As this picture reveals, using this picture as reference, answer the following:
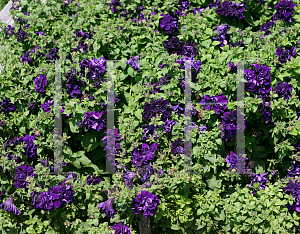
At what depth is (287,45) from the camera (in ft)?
11.5

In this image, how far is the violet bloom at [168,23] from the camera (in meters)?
3.67

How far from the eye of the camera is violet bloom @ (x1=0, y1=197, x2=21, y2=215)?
10.3ft

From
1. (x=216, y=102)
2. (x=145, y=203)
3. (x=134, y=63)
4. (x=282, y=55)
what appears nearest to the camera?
(x=145, y=203)

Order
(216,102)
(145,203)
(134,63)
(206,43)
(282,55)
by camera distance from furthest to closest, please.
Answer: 1. (206,43)
2. (134,63)
3. (282,55)
4. (216,102)
5. (145,203)

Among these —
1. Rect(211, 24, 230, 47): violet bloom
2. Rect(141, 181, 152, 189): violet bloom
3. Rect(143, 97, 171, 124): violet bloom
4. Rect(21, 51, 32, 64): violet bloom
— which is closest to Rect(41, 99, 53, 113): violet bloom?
Rect(21, 51, 32, 64): violet bloom

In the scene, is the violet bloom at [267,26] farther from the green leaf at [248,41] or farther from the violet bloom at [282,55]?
the violet bloom at [282,55]

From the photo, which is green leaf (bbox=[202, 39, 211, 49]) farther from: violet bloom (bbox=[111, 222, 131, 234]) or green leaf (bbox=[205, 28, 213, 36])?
violet bloom (bbox=[111, 222, 131, 234])

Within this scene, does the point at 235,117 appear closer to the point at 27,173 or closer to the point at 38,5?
the point at 27,173

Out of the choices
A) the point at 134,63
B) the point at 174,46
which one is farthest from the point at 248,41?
the point at 134,63

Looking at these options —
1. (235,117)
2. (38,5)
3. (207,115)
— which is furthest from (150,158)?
(38,5)

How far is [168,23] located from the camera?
145 inches

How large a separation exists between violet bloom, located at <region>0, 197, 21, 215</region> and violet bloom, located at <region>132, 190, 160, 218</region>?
4.38 feet

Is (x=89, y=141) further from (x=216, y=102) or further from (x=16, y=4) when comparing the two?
(x=16, y=4)

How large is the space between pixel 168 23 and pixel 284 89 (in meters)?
1.51
